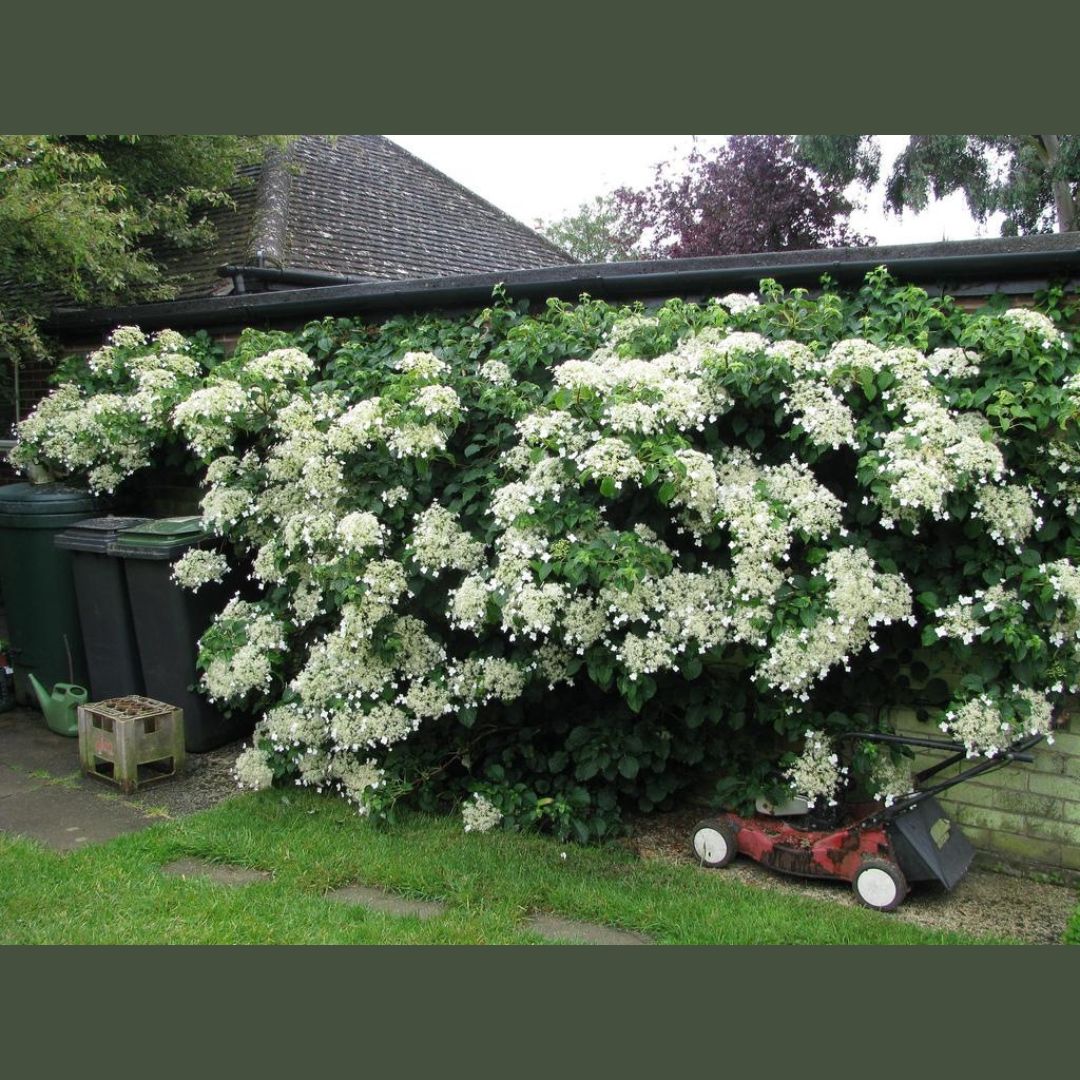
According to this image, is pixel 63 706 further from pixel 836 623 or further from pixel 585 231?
pixel 585 231

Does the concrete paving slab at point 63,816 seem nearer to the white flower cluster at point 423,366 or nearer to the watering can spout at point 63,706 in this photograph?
the watering can spout at point 63,706

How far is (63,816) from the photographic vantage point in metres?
4.59

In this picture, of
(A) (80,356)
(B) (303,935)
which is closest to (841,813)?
(B) (303,935)

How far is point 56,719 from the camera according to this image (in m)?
5.79

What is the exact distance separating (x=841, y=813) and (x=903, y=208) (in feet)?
60.8

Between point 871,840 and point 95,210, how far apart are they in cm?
606

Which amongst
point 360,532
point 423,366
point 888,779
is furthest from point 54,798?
point 888,779

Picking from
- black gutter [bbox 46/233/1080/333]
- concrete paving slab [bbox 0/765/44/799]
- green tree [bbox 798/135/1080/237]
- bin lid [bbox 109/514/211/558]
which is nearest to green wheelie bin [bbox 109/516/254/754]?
bin lid [bbox 109/514/211/558]

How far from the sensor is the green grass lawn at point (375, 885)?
3.42 m

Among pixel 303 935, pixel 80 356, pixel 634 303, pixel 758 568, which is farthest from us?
pixel 80 356

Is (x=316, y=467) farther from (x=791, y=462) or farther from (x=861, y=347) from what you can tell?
(x=861, y=347)

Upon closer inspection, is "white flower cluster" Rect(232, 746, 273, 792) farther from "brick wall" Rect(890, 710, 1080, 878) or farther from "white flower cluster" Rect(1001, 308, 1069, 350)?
"white flower cluster" Rect(1001, 308, 1069, 350)

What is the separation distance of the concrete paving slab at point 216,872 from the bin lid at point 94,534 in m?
2.15

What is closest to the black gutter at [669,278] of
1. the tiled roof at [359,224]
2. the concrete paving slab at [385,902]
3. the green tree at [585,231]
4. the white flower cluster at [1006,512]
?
the white flower cluster at [1006,512]
